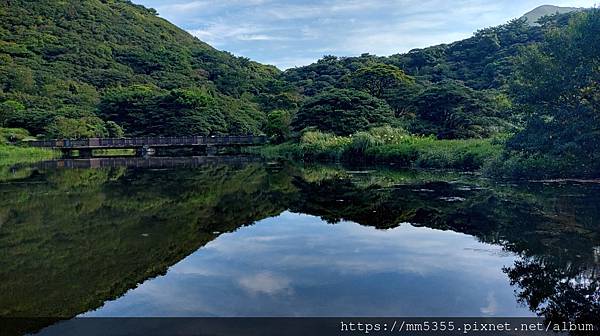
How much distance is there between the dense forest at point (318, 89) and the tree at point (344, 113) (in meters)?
0.11

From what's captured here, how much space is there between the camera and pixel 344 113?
1496 inches

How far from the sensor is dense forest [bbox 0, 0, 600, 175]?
1619 cm

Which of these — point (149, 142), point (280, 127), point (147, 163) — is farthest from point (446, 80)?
point (149, 142)

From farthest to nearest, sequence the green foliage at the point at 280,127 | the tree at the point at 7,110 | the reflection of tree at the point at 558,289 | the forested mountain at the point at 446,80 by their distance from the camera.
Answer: the tree at the point at 7,110 < the green foliage at the point at 280,127 < the forested mountain at the point at 446,80 < the reflection of tree at the point at 558,289

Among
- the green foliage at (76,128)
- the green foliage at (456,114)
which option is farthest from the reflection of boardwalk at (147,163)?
the green foliage at (76,128)

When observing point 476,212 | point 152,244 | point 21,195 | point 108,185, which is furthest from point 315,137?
point 152,244

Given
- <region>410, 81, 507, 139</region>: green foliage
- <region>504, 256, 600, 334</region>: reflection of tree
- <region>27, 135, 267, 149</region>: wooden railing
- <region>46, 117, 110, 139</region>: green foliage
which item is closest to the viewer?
<region>504, 256, 600, 334</region>: reflection of tree

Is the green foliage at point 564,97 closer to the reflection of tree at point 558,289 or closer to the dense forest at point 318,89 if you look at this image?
the dense forest at point 318,89

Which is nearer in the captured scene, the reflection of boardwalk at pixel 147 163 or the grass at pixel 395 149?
the grass at pixel 395 149

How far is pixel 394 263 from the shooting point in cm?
753

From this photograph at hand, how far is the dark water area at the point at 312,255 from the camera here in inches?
227

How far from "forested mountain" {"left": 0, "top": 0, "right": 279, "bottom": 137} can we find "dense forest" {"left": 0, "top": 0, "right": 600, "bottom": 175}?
22 centimetres

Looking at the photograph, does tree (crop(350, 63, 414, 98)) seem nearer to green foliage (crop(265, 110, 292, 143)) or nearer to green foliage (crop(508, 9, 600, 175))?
green foliage (crop(265, 110, 292, 143))

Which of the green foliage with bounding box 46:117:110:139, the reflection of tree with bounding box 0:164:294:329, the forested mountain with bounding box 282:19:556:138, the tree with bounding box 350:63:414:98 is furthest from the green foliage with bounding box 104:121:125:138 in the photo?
the reflection of tree with bounding box 0:164:294:329
